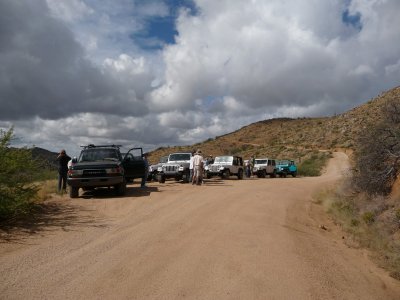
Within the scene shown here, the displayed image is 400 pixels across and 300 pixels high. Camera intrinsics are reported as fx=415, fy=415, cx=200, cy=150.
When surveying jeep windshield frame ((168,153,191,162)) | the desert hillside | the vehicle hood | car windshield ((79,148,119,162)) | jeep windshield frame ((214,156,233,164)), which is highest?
the desert hillside

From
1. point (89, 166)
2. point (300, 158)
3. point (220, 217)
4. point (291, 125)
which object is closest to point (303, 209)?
point (220, 217)

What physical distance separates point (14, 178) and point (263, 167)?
2569 cm

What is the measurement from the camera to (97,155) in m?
16.0

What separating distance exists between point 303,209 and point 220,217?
475 cm

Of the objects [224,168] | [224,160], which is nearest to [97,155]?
[224,168]

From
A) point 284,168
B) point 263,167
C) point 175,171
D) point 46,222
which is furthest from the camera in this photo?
point 284,168

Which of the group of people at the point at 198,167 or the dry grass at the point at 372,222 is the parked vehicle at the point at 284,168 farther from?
the dry grass at the point at 372,222

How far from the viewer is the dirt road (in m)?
5.79

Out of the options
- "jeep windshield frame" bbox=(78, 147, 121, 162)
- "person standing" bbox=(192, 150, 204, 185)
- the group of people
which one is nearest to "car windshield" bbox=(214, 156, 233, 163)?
the group of people

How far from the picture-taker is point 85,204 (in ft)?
42.5

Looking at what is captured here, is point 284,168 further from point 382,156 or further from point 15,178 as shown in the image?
point 15,178

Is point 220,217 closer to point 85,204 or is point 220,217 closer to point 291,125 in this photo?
point 85,204

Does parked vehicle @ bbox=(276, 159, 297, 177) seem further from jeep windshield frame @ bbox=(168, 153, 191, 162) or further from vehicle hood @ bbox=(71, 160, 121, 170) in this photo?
vehicle hood @ bbox=(71, 160, 121, 170)

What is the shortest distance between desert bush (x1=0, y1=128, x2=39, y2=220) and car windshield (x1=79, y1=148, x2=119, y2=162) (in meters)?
4.30
